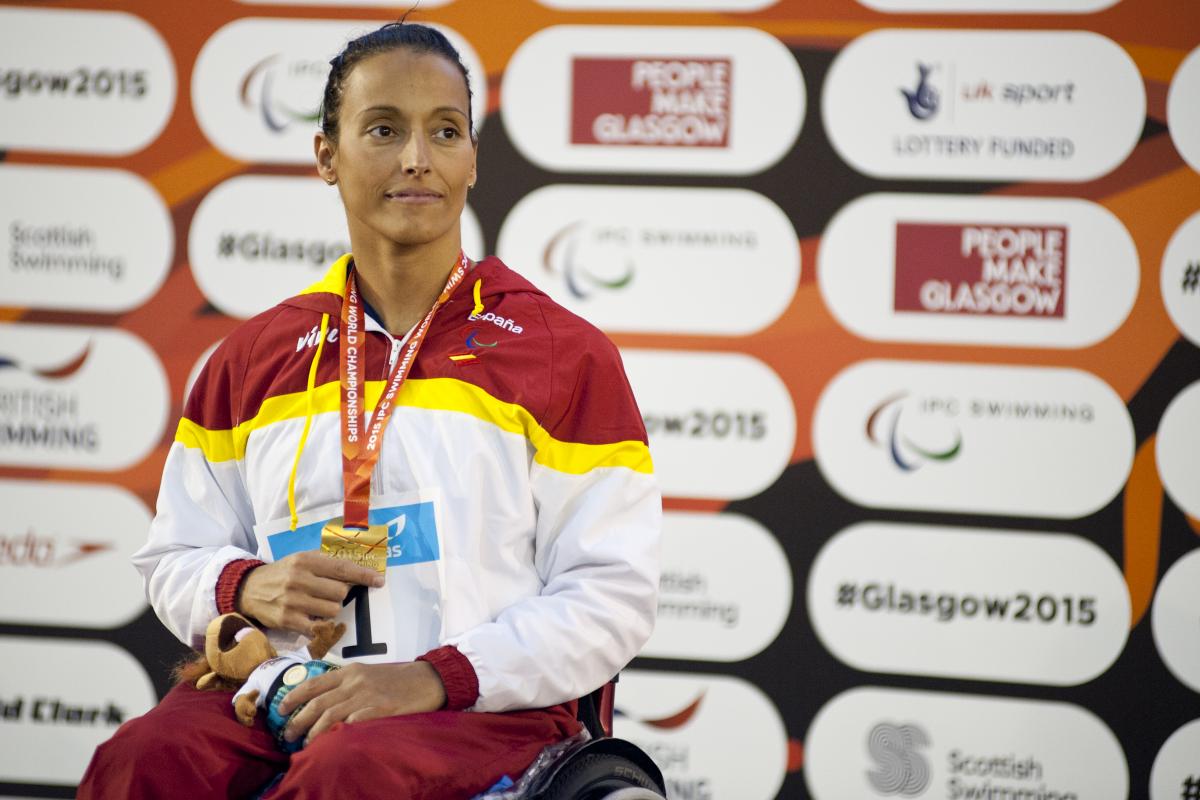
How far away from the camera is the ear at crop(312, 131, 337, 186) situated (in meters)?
1.86

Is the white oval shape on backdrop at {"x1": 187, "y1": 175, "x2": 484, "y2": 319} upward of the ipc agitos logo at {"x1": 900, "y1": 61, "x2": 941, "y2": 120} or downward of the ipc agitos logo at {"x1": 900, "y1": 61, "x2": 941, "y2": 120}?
downward

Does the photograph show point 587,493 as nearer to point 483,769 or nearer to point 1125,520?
point 483,769

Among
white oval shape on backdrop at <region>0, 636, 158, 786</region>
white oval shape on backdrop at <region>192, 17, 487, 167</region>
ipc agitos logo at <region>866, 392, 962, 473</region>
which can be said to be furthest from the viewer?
white oval shape on backdrop at <region>0, 636, 158, 786</region>

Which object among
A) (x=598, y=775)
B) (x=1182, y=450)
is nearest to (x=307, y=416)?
(x=598, y=775)

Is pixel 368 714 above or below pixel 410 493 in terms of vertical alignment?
below

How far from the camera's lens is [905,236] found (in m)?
3.03

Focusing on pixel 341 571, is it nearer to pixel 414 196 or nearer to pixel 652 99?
pixel 414 196

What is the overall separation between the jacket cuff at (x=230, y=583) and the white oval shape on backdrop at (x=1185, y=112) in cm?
233

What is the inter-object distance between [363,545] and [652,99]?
5.79 ft

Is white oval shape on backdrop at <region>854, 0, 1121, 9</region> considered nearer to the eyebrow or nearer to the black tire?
the eyebrow

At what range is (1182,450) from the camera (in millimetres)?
2939

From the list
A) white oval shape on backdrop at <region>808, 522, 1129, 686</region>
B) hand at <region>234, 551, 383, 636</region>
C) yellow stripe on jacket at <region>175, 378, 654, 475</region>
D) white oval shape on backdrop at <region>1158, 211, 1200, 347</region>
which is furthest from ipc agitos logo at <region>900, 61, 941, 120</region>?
hand at <region>234, 551, 383, 636</region>

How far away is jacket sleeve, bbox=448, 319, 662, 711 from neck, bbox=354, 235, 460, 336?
0.79 feet

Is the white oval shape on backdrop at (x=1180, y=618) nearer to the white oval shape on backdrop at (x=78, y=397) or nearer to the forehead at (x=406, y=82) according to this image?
the forehead at (x=406, y=82)
